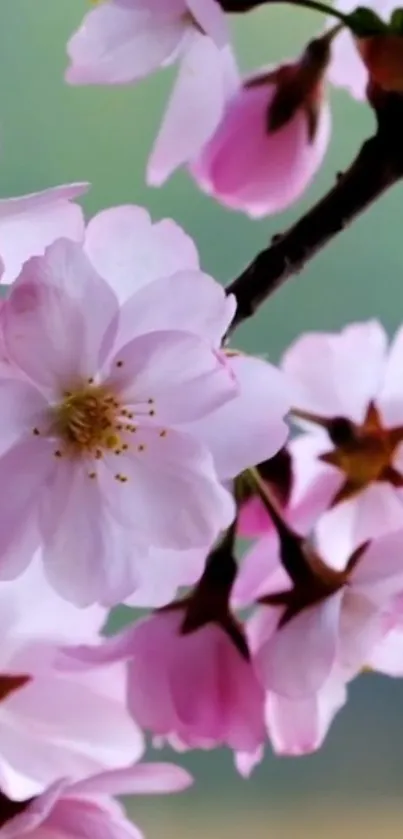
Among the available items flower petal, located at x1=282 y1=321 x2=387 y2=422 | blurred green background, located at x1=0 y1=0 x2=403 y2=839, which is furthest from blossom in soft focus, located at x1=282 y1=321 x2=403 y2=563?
blurred green background, located at x1=0 y1=0 x2=403 y2=839

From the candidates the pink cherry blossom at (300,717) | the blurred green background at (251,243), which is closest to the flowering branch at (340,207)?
the pink cherry blossom at (300,717)

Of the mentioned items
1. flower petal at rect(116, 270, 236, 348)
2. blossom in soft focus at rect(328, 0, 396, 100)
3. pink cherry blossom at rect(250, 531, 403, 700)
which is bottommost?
pink cherry blossom at rect(250, 531, 403, 700)

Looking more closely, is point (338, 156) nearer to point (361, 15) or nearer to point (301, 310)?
point (301, 310)

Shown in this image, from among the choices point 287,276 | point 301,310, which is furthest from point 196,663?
point 301,310

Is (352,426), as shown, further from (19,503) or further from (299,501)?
(19,503)

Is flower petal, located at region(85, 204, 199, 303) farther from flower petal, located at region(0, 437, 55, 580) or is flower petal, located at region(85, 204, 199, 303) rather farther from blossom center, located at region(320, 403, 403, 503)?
blossom center, located at region(320, 403, 403, 503)

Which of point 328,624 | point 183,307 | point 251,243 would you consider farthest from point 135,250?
point 251,243
